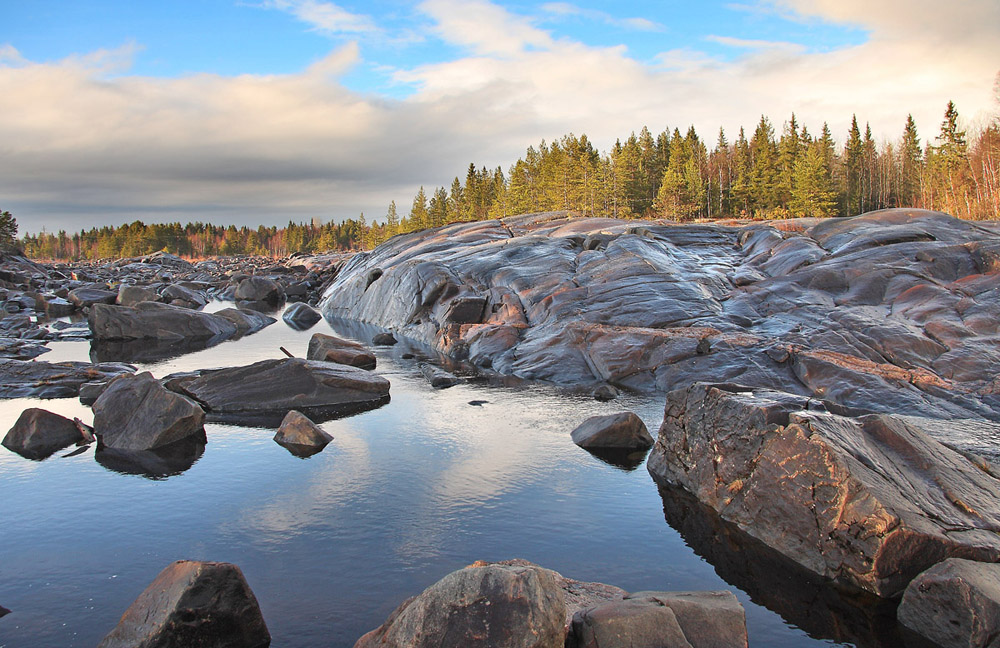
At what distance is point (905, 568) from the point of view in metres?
7.52

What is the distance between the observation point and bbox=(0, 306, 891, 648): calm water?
7.39 m

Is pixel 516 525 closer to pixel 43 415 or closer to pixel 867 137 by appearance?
pixel 43 415

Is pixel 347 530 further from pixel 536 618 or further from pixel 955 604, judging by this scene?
pixel 955 604

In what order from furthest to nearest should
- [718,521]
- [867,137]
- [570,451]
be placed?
[867,137], [570,451], [718,521]

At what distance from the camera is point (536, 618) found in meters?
5.34

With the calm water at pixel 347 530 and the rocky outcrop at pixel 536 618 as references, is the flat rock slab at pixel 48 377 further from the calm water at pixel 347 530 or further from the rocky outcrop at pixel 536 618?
the rocky outcrop at pixel 536 618

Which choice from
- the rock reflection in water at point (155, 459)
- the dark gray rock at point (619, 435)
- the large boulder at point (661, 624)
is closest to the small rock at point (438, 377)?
the dark gray rock at point (619, 435)

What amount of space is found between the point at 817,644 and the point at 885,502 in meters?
1.92

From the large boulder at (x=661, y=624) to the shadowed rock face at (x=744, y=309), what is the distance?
1105 centimetres

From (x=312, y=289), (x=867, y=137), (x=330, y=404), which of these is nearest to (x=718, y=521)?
(x=330, y=404)

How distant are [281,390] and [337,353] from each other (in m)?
5.02

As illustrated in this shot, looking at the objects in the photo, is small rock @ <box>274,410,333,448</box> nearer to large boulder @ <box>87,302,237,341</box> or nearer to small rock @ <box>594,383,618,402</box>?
small rock @ <box>594,383,618,402</box>

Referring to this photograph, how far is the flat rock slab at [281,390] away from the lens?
55.0 feet

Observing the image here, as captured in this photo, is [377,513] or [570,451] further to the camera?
[570,451]
